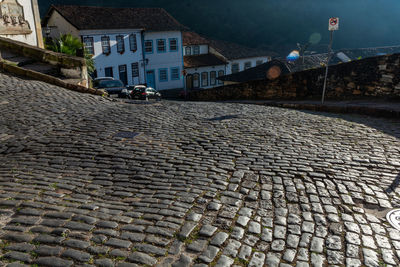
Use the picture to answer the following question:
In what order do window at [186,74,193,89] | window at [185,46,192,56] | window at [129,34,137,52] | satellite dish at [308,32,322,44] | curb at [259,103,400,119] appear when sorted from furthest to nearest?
satellite dish at [308,32,322,44] < window at [185,46,192,56] < window at [186,74,193,89] < window at [129,34,137,52] < curb at [259,103,400,119]

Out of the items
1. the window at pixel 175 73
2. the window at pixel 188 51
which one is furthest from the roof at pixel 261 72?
the window at pixel 188 51

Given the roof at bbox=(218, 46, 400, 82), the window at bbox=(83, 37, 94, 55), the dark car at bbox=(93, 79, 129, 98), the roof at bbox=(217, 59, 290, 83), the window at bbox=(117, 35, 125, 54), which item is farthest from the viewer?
the window at bbox=(117, 35, 125, 54)


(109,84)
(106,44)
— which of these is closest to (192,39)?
(106,44)

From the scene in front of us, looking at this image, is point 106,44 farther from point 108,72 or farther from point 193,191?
point 193,191

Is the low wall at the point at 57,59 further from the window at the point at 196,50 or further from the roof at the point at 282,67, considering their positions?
the window at the point at 196,50

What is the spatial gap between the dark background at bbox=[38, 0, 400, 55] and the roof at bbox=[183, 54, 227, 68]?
2094 centimetres

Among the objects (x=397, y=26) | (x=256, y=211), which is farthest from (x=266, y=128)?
(x=397, y=26)

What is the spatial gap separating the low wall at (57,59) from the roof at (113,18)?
1464cm

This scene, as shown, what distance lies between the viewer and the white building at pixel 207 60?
42031mm

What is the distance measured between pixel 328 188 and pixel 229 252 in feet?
7.73

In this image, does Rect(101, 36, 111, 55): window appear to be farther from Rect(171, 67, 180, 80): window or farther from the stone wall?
the stone wall

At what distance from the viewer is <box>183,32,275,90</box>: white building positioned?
42031mm

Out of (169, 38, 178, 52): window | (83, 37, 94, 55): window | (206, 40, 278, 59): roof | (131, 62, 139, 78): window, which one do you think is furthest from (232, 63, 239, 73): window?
(83, 37, 94, 55): window

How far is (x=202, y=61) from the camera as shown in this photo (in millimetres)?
42875
